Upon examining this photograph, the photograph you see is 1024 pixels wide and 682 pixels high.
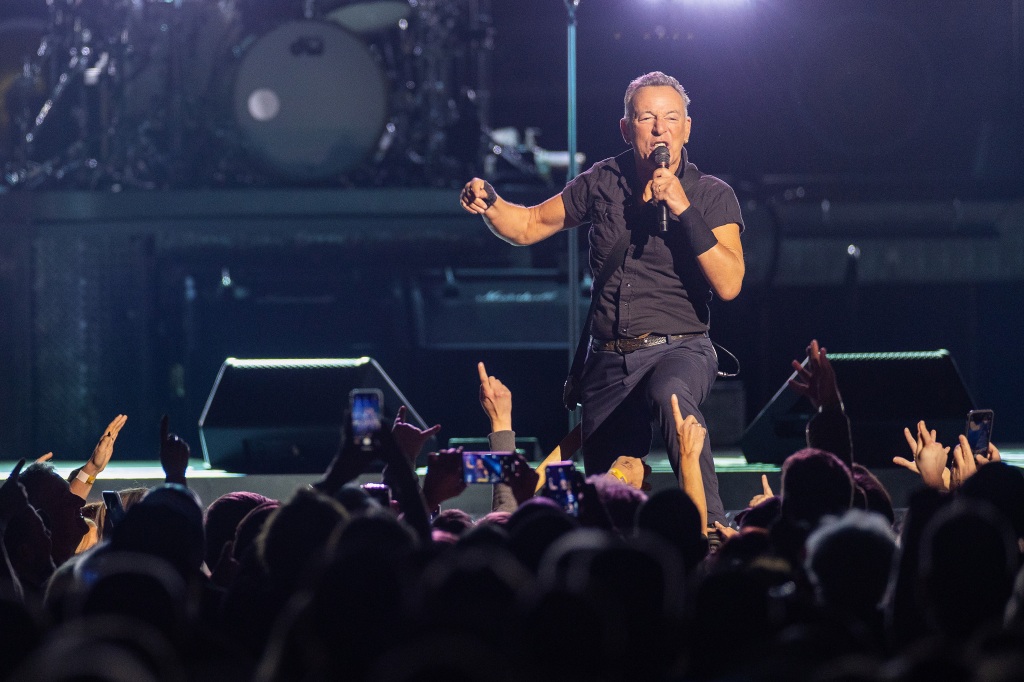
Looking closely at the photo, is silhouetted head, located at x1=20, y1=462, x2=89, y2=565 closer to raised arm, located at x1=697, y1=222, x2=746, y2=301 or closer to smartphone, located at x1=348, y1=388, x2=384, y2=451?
smartphone, located at x1=348, y1=388, x2=384, y2=451

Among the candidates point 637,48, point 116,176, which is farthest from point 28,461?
point 637,48

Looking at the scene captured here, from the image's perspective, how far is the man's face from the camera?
12.8 ft

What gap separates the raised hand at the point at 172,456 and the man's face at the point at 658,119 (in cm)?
165

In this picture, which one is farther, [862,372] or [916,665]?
[862,372]

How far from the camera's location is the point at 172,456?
3.80m

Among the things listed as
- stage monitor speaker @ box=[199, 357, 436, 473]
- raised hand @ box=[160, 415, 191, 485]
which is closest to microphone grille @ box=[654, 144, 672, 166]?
raised hand @ box=[160, 415, 191, 485]

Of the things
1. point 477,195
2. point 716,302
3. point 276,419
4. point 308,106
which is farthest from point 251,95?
point 477,195

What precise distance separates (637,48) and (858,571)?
6.58 m

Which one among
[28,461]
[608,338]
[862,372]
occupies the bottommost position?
[28,461]

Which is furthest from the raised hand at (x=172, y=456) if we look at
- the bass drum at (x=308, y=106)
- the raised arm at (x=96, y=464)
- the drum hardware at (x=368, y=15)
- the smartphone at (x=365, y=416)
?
the drum hardware at (x=368, y=15)

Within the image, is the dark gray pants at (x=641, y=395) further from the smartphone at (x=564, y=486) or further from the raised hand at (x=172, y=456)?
the raised hand at (x=172, y=456)

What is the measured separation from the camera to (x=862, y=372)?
5602mm

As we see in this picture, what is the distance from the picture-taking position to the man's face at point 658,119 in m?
3.91

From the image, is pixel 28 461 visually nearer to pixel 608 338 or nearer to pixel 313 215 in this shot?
pixel 313 215
